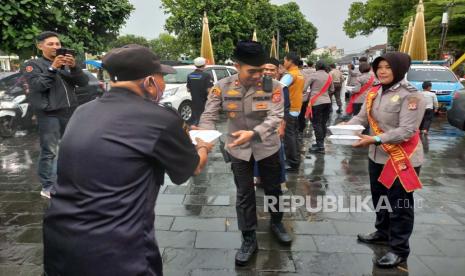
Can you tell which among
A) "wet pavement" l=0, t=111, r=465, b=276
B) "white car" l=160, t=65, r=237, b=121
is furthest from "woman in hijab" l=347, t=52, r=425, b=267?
"white car" l=160, t=65, r=237, b=121

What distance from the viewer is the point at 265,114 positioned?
3.51 metres

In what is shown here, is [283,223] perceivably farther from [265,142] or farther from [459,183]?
[459,183]

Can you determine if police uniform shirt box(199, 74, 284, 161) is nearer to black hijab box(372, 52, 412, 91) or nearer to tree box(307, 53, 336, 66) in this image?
black hijab box(372, 52, 412, 91)

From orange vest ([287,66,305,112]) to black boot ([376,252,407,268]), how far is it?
3.35 m

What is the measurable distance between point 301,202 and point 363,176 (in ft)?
5.67

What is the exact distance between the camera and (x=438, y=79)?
1345 centimetres

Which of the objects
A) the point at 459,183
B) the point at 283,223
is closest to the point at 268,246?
the point at 283,223

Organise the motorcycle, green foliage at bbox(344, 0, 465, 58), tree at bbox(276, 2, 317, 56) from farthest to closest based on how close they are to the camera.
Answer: tree at bbox(276, 2, 317, 56) < green foliage at bbox(344, 0, 465, 58) < the motorcycle

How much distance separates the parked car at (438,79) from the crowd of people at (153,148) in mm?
7035

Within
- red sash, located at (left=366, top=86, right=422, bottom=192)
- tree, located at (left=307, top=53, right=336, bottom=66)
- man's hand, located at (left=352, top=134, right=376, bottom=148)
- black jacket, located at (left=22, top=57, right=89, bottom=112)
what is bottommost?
red sash, located at (left=366, top=86, right=422, bottom=192)

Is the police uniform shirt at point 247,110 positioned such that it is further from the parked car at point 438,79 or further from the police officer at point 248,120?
the parked car at point 438,79

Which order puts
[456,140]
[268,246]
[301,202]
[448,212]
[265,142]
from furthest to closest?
1. [456,140]
2. [301,202]
3. [448,212]
4. [268,246]
5. [265,142]

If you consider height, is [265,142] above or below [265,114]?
below

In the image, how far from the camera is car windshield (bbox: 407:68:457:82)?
44.0 ft
